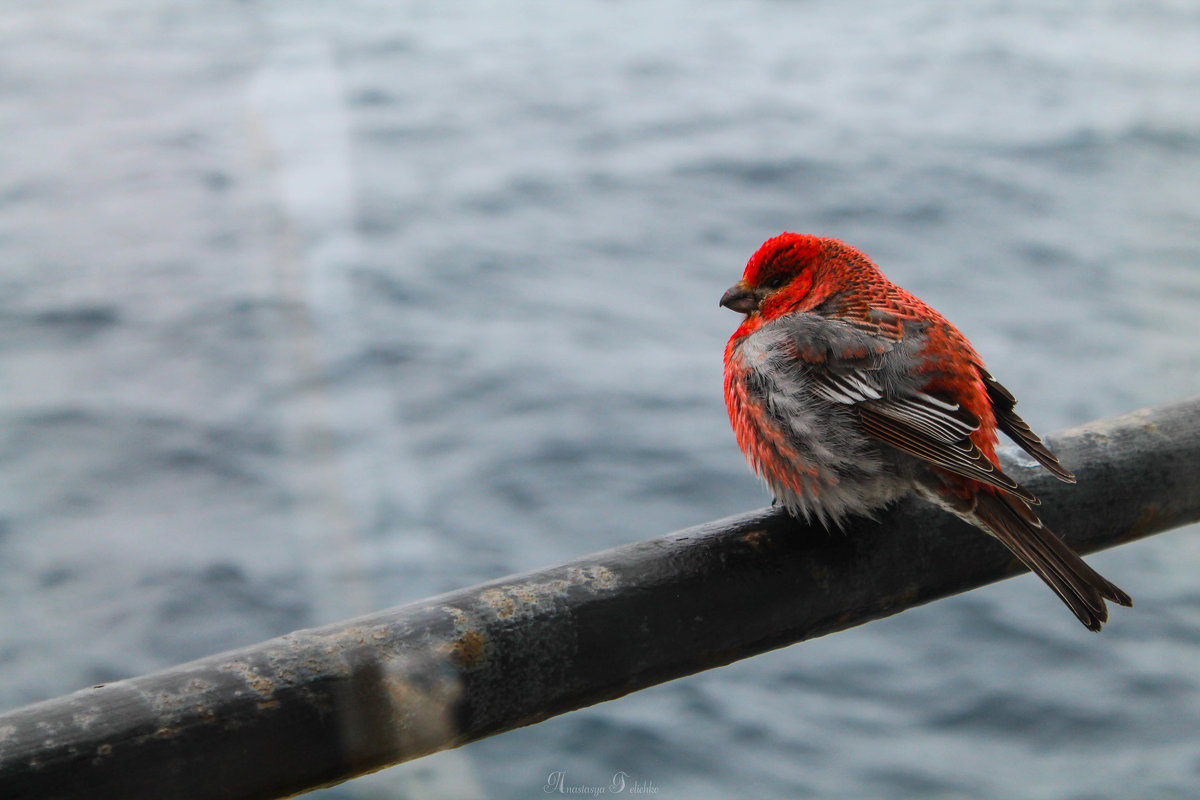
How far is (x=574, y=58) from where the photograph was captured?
1137cm

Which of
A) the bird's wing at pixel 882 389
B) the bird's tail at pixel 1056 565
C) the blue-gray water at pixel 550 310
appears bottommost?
the blue-gray water at pixel 550 310

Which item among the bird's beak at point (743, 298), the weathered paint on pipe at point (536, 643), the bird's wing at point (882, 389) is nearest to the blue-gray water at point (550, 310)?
the bird's beak at point (743, 298)

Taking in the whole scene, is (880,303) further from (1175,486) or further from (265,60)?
(265,60)

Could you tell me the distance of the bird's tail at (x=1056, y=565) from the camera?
1.93m

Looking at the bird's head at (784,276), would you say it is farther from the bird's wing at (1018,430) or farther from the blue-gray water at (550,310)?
the blue-gray water at (550,310)

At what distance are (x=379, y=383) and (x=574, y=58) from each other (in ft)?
16.3

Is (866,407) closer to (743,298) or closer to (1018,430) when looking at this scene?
(1018,430)

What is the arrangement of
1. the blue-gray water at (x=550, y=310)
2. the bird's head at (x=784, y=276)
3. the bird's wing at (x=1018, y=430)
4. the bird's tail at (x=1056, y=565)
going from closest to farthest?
the bird's tail at (x=1056, y=565) → the bird's wing at (x=1018, y=430) → the bird's head at (x=784, y=276) → the blue-gray water at (x=550, y=310)

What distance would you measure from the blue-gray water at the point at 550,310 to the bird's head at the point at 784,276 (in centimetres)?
324

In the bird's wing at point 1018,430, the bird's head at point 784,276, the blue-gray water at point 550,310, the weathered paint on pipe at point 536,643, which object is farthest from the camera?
the blue-gray water at point 550,310

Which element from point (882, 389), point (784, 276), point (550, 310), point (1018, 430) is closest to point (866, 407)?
point (882, 389)

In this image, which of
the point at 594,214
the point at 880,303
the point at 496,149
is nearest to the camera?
the point at 880,303

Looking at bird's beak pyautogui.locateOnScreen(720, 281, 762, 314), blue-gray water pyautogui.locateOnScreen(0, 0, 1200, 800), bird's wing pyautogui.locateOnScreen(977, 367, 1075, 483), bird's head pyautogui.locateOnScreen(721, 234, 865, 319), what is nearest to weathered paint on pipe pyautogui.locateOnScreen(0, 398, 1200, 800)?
bird's wing pyautogui.locateOnScreen(977, 367, 1075, 483)

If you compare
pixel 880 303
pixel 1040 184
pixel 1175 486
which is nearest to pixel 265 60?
pixel 1040 184
